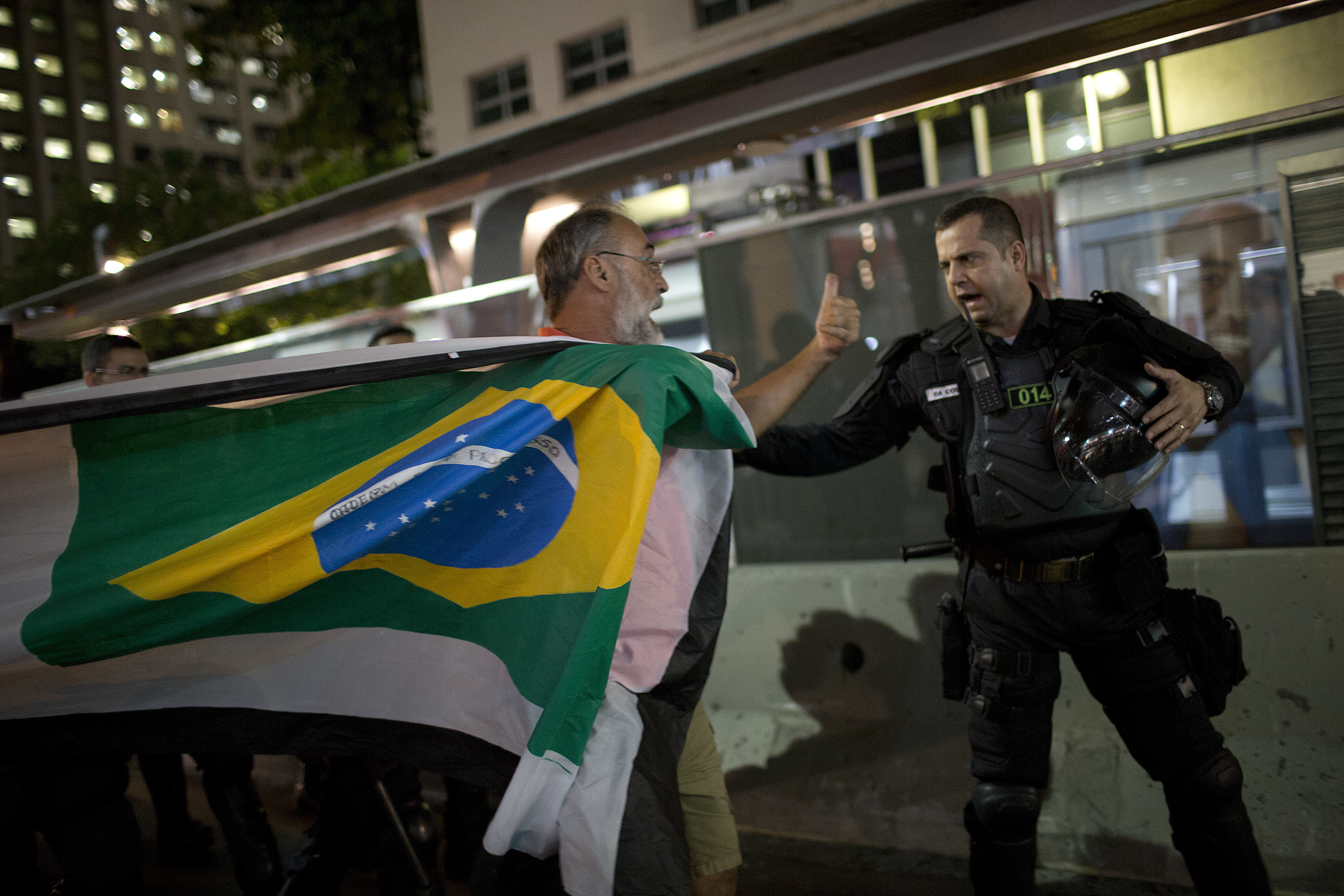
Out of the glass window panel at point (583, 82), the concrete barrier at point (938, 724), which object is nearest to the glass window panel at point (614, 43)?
the glass window panel at point (583, 82)

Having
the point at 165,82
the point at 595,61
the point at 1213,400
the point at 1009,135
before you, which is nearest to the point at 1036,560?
the point at 1213,400

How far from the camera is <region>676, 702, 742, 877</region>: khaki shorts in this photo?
93.6 inches

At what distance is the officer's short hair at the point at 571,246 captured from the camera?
2.68m

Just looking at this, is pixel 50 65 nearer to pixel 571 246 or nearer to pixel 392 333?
pixel 392 333

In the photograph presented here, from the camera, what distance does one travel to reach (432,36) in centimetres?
1945

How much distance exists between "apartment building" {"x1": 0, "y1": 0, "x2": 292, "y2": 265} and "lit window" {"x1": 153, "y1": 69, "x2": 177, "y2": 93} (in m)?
0.09

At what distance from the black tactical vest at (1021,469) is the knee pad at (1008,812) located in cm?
75

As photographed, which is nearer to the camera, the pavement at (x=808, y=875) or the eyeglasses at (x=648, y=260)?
the eyeglasses at (x=648, y=260)

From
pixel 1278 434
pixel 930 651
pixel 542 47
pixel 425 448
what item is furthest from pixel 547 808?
pixel 542 47

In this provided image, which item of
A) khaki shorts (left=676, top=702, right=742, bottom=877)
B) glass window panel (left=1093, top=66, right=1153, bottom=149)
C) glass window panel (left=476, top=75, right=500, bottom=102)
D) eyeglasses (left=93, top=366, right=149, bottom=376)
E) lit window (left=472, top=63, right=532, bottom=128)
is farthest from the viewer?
glass window panel (left=476, top=75, right=500, bottom=102)

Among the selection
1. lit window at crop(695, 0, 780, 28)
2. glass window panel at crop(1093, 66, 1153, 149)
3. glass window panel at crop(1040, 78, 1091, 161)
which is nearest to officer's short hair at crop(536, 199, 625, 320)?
glass window panel at crop(1093, 66, 1153, 149)

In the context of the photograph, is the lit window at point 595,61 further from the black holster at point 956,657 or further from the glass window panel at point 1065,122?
the black holster at point 956,657

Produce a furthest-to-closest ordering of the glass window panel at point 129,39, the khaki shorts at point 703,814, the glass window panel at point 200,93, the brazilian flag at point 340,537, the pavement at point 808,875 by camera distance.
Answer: the glass window panel at point 200,93
the glass window panel at point 129,39
the pavement at point 808,875
the khaki shorts at point 703,814
the brazilian flag at point 340,537

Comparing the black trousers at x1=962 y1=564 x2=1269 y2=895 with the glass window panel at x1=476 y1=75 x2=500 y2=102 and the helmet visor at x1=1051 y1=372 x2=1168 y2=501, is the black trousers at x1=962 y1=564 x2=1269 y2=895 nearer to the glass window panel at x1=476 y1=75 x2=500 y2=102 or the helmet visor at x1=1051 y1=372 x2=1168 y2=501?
the helmet visor at x1=1051 y1=372 x2=1168 y2=501
